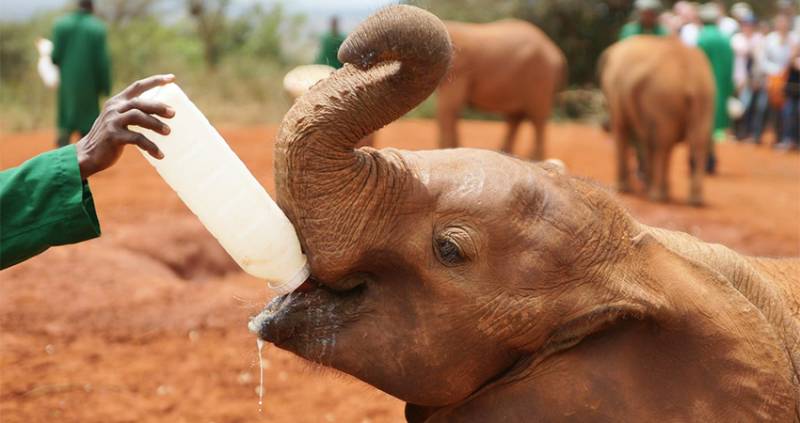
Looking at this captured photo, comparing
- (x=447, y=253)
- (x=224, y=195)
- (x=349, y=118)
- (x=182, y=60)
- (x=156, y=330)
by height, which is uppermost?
(x=349, y=118)

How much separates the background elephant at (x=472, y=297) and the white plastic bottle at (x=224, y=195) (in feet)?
0.23

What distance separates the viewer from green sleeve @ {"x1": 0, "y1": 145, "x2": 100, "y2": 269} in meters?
2.80

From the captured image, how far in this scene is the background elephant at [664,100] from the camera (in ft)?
44.8

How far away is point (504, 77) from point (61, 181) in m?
14.2

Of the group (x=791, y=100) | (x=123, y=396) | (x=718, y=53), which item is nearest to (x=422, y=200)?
(x=123, y=396)

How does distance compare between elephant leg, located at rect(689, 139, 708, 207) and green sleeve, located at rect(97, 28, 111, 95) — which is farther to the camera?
green sleeve, located at rect(97, 28, 111, 95)

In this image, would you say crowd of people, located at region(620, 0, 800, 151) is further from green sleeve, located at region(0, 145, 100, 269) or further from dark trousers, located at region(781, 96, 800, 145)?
green sleeve, located at region(0, 145, 100, 269)

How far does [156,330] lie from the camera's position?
7719 mm

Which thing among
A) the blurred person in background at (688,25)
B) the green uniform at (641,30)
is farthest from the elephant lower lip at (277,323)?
the blurred person in background at (688,25)

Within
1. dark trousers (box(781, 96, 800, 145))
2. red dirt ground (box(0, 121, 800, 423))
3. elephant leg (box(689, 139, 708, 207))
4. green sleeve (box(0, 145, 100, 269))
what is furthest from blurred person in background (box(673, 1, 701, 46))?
green sleeve (box(0, 145, 100, 269))

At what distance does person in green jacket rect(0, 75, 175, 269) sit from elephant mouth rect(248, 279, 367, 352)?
0.53 meters

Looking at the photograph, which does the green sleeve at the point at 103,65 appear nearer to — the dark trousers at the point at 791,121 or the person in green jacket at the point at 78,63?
the person in green jacket at the point at 78,63

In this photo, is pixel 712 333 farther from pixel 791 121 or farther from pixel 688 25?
pixel 791 121

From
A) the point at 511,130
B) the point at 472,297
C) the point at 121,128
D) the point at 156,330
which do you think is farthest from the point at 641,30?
the point at 121,128
